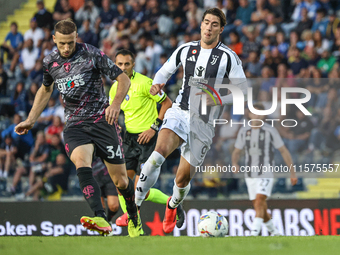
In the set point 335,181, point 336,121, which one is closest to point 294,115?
point 336,121

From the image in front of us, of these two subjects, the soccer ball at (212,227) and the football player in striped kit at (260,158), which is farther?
the football player in striped kit at (260,158)

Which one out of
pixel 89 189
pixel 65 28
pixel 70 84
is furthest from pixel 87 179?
pixel 65 28

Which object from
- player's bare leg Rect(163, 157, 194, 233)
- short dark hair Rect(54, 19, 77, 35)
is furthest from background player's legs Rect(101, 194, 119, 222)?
short dark hair Rect(54, 19, 77, 35)

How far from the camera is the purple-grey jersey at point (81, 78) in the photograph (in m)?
5.56

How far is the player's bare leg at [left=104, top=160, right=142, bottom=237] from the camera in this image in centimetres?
571

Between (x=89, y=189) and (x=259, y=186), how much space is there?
3.95 m

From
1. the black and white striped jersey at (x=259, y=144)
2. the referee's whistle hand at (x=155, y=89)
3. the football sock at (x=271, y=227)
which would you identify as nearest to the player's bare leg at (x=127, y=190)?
the referee's whistle hand at (x=155, y=89)

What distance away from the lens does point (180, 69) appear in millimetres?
12117

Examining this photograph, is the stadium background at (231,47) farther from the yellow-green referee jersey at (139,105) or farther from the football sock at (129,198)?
the football sock at (129,198)

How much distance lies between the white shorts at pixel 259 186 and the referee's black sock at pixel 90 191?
3845mm

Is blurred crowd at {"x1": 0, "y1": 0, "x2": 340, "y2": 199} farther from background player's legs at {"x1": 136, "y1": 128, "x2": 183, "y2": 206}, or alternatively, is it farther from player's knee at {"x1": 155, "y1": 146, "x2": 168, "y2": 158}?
player's knee at {"x1": 155, "y1": 146, "x2": 168, "y2": 158}

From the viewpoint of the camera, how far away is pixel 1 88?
13664 mm

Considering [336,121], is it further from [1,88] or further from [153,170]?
[1,88]

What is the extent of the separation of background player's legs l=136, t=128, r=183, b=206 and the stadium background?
10.1 ft
